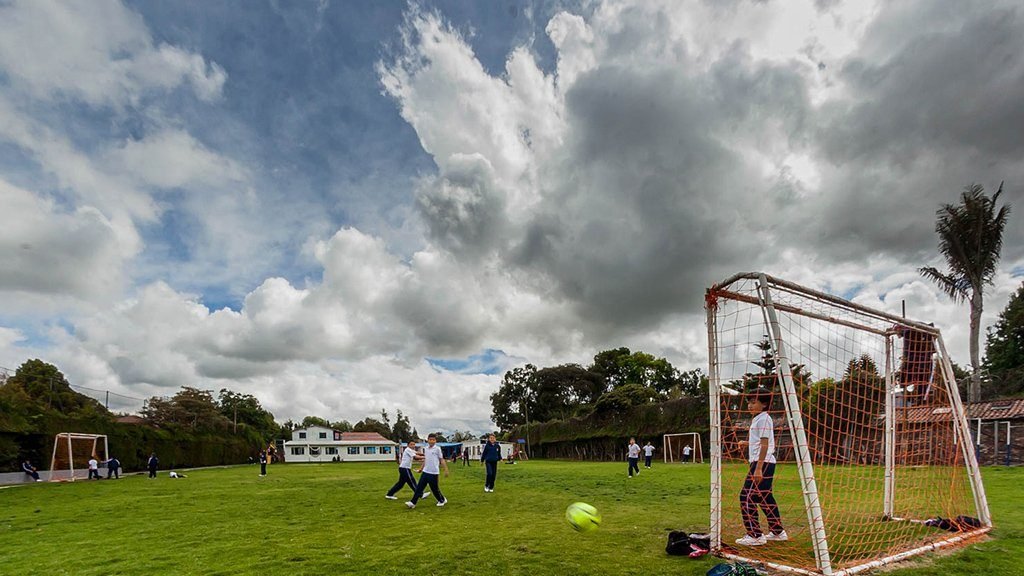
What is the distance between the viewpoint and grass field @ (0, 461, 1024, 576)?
607 cm

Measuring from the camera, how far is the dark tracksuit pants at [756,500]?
6.55 meters

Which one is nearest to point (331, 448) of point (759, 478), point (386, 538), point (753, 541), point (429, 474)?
point (429, 474)

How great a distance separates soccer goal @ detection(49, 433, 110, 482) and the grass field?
18730mm

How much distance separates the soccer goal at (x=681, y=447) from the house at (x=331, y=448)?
56.9m

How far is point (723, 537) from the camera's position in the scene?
7.40 metres

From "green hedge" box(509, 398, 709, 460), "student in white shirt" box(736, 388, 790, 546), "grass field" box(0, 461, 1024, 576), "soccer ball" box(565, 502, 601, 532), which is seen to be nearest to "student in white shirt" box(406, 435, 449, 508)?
"grass field" box(0, 461, 1024, 576)

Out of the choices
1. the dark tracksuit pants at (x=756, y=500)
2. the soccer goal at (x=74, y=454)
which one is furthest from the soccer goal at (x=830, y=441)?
the soccer goal at (x=74, y=454)

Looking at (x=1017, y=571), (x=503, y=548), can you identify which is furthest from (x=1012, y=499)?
(x=503, y=548)

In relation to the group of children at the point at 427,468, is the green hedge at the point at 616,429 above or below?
below

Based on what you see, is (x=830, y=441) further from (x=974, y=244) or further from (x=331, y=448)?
(x=331, y=448)

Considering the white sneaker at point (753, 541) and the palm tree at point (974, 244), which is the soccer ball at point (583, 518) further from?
the palm tree at point (974, 244)

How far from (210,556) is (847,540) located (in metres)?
8.66

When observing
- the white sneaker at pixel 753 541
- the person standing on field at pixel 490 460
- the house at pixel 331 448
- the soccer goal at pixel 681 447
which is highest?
the white sneaker at pixel 753 541

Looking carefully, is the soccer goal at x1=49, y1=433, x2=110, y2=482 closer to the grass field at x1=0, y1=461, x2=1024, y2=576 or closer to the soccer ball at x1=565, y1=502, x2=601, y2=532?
the grass field at x1=0, y1=461, x2=1024, y2=576
